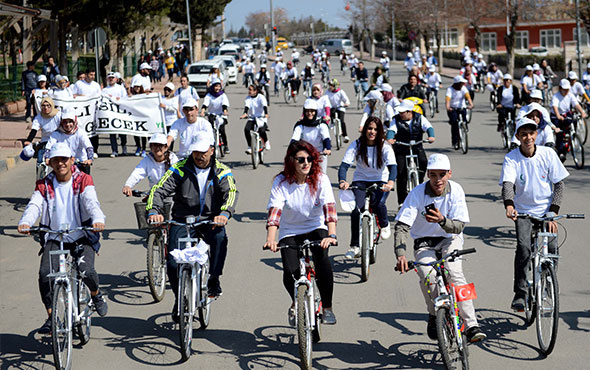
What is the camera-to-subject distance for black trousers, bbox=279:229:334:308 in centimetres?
723

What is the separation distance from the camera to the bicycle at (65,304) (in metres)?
6.74

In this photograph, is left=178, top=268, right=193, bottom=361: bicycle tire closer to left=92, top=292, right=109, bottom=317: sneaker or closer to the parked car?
left=92, top=292, right=109, bottom=317: sneaker

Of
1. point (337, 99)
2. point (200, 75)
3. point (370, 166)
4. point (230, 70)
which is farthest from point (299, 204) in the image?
point (230, 70)

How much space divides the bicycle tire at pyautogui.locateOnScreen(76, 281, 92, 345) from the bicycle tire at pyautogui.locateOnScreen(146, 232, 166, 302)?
114 cm

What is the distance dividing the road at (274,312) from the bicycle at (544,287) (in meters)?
0.19

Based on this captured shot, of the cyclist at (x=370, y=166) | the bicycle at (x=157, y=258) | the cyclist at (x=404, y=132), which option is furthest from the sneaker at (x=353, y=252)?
the cyclist at (x=404, y=132)

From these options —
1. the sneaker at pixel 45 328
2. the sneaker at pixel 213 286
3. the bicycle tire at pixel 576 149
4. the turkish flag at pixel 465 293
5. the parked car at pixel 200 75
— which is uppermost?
the parked car at pixel 200 75

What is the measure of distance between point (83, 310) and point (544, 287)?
3894 millimetres

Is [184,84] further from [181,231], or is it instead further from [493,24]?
[493,24]

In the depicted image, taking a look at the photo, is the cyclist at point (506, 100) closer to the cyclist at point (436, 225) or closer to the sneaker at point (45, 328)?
the cyclist at point (436, 225)

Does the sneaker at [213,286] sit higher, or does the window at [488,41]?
the window at [488,41]

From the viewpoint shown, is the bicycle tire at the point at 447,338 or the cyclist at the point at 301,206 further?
the cyclist at the point at 301,206

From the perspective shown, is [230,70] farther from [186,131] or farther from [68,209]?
[68,209]

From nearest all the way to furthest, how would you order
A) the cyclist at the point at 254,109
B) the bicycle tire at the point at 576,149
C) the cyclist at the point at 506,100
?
1. the bicycle tire at the point at 576,149
2. the cyclist at the point at 254,109
3. the cyclist at the point at 506,100
